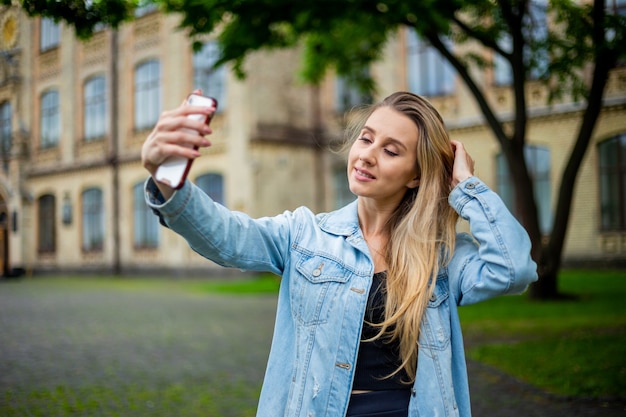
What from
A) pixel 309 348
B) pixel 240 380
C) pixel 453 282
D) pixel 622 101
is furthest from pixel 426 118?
pixel 622 101

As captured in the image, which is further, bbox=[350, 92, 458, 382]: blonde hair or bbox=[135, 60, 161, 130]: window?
bbox=[135, 60, 161, 130]: window

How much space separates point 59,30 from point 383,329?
7.10 metres

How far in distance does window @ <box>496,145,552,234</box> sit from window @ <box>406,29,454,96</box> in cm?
325

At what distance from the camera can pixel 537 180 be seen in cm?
2025

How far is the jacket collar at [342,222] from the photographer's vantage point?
242 centimetres

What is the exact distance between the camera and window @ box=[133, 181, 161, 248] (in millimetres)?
26094

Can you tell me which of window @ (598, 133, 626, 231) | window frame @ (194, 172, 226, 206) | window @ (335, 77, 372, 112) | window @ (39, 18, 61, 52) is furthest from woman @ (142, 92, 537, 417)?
window frame @ (194, 172, 226, 206)

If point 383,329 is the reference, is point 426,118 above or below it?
above

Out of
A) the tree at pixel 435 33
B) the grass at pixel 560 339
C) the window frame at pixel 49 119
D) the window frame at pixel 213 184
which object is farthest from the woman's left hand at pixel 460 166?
the window frame at pixel 213 184

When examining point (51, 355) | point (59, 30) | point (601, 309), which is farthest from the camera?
point (601, 309)

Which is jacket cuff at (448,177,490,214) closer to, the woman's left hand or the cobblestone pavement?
the woman's left hand

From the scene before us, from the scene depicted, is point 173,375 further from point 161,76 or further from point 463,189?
point 161,76

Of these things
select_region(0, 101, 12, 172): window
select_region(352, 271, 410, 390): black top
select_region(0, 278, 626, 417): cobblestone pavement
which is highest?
select_region(0, 101, 12, 172): window

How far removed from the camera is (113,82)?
2594cm
